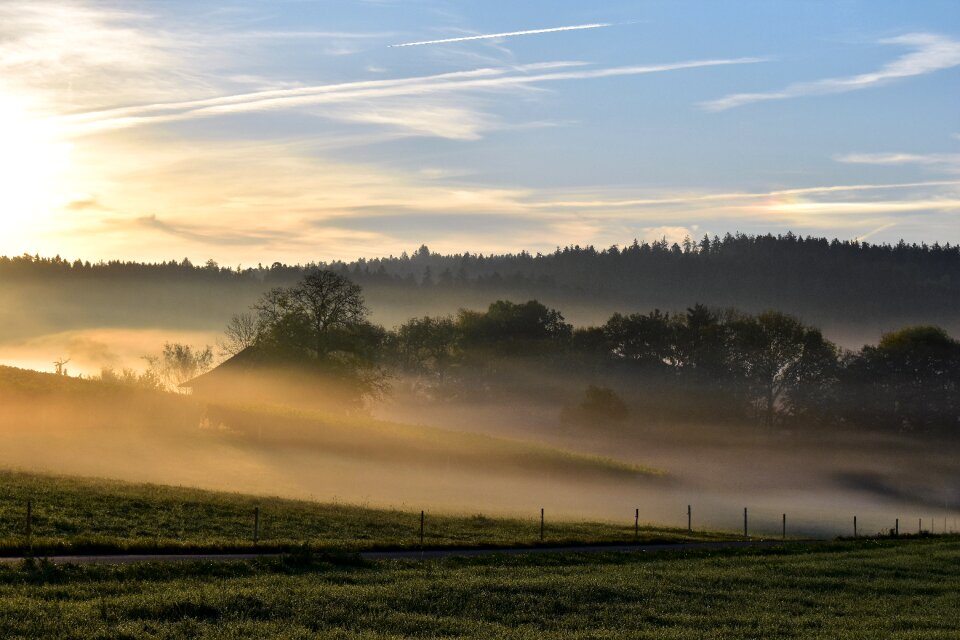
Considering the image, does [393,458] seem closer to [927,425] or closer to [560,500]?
[560,500]

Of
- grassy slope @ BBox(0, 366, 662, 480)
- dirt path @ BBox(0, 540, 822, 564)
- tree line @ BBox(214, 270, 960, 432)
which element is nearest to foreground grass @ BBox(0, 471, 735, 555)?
dirt path @ BBox(0, 540, 822, 564)

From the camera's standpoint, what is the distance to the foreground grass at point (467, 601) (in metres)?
23.8

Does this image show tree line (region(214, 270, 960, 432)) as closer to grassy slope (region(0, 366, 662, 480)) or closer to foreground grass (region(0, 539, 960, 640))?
grassy slope (region(0, 366, 662, 480))

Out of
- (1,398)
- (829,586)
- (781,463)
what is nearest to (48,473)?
(1,398)

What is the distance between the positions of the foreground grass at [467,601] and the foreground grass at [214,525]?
17.6 ft

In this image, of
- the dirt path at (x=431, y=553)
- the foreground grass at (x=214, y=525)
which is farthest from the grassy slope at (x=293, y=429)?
the dirt path at (x=431, y=553)

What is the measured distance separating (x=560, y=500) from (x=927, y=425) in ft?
220

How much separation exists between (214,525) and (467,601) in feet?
60.6

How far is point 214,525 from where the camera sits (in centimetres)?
4369

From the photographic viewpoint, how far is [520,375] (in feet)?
457

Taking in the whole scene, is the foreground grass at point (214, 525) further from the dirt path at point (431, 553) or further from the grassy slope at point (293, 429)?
the grassy slope at point (293, 429)

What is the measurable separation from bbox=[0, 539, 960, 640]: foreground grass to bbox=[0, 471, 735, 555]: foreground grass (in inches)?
211

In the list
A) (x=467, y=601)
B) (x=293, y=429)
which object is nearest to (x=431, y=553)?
(x=467, y=601)

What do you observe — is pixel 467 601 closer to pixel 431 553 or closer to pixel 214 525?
pixel 431 553
